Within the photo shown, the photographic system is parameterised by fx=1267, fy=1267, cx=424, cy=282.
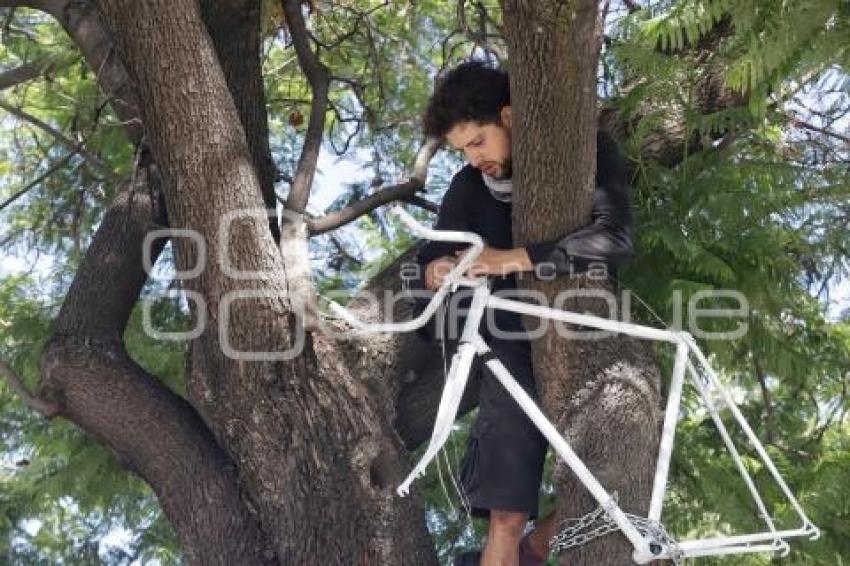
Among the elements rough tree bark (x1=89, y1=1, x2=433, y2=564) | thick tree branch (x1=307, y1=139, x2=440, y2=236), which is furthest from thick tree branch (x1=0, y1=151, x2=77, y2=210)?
rough tree bark (x1=89, y1=1, x2=433, y2=564)

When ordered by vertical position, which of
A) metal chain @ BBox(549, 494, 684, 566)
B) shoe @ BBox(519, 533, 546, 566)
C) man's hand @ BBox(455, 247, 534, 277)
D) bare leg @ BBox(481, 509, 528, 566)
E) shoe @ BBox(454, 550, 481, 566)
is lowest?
shoe @ BBox(519, 533, 546, 566)

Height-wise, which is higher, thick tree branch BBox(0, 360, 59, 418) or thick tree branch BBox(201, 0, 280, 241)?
thick tree branch BBox(201, 0, 280, 241)

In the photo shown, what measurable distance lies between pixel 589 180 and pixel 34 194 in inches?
180

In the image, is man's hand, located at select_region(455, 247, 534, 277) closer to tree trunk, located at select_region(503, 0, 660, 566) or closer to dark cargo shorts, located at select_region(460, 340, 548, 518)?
tree trunk, located at select_region(503, 0, 660, 566)

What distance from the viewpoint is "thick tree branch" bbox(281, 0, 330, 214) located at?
4.48 m

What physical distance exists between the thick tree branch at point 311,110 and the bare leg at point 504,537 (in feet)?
4.44

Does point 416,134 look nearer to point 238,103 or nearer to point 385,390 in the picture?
point 238,103

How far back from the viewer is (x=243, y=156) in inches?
159

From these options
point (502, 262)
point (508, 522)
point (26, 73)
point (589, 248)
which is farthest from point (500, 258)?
point (26, 73)

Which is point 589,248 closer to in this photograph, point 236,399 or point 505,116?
point 505,116

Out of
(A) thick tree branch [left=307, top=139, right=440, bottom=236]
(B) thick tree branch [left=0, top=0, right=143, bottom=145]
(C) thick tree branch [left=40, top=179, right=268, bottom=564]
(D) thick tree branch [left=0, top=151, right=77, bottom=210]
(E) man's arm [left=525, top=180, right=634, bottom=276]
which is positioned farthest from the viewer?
(D) thick tree branch [left=0, top=151, right=77, bottom=210]

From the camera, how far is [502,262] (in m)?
3.48

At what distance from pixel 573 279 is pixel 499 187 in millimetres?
388

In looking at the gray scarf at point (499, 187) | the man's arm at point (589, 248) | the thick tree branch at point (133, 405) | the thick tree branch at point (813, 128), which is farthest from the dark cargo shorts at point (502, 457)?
the thick tree branch at point (813, 128)
